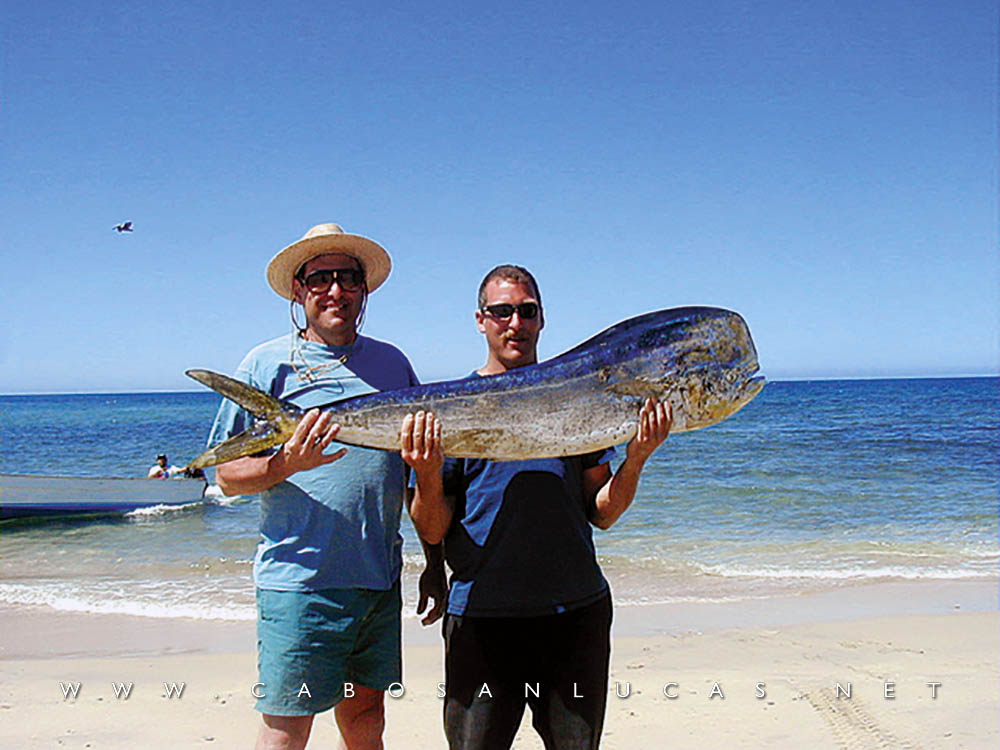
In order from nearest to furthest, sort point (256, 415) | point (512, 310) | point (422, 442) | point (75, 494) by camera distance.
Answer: point (422, 442)
point (256, 415)
point (512, 310)
point (75, 494)

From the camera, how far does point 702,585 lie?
8961 mm

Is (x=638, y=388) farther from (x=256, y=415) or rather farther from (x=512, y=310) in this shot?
(x=256, y=415)

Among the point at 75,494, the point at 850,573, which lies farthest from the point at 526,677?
the point at 75,494

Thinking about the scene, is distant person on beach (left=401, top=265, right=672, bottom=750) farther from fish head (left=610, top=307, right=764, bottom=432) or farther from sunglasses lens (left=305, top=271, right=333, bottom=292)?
sunglasses lens (left=305, top=271, right=333, bottom=292)

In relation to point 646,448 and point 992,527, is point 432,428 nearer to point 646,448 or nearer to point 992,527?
point 646,448

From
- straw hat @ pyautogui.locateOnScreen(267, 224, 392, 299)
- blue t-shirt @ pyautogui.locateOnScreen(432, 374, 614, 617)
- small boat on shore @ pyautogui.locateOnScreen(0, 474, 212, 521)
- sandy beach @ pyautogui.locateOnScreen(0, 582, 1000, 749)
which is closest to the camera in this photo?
blue t-shirt @ pyautogui.locateOnScreen(432, 374, 614, 617)

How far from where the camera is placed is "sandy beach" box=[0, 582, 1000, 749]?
4750mm

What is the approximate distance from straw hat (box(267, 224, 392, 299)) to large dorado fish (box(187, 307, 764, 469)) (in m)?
0.73

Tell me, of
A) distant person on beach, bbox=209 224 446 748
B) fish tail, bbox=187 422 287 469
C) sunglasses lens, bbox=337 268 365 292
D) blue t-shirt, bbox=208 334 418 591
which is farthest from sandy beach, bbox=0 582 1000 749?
sunglasses lens, bbox=337 268 365 292

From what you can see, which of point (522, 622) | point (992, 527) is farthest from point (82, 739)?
point (992, 527)

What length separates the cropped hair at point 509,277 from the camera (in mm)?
2783

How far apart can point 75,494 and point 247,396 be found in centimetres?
1454

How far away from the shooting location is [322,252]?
3.14 meters

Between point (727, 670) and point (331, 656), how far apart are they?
400 centimetres
